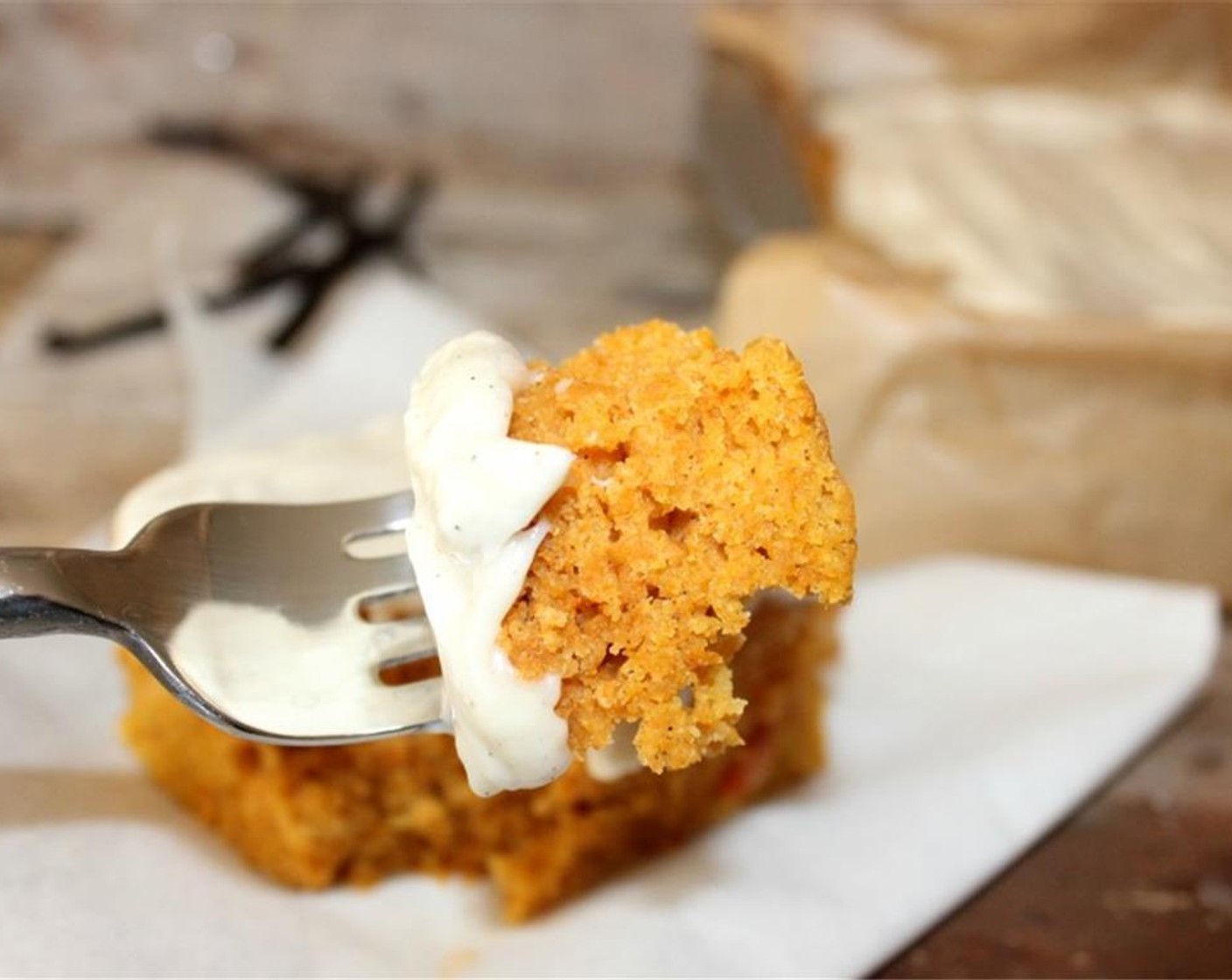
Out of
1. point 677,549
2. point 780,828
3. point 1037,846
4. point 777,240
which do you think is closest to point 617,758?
point 677,549

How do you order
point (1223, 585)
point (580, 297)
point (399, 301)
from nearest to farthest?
point (1223, 585) → point (399, 301) → point (580, 297)

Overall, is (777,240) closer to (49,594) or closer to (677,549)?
(677,549)

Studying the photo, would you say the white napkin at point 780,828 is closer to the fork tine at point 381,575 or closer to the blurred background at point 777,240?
the blurred background at point 777,240

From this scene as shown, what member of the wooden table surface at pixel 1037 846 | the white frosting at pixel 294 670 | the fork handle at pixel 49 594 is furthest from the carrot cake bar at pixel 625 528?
the wooden table surface at pixel 1037 846

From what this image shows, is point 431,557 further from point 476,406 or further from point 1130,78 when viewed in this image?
point 1130,78

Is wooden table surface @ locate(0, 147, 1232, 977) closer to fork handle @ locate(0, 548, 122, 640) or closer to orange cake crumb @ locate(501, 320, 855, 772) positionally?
orange cake crumb @ locate(501, 320, 855, 772)

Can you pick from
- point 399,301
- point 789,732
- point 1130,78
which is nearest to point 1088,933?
point 789,732
